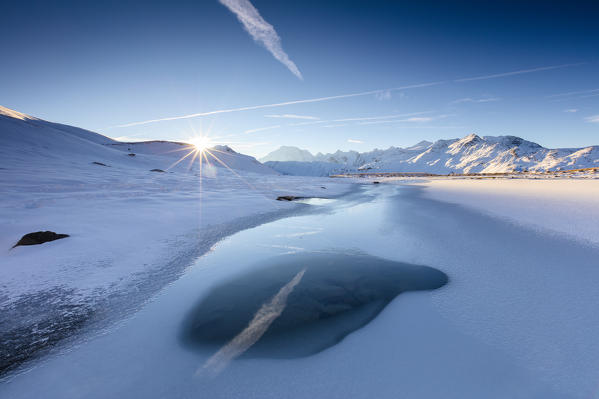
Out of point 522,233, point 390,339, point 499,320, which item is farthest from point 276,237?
point 522,233

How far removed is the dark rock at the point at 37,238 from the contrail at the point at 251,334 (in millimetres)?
5646

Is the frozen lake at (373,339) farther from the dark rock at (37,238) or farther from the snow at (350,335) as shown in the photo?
the dark rock at (37,238)

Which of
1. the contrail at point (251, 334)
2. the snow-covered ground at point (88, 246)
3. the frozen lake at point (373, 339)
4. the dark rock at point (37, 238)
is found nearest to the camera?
the frozen lake at point (373, 339)

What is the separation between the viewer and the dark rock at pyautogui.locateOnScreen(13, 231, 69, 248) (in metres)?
5.03

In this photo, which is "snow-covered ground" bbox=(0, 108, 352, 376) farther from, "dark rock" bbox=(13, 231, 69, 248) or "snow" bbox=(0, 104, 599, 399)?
"dark rock" bbox=(13, 231, 69, 248)

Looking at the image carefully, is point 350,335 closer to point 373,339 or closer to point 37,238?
point 373,339

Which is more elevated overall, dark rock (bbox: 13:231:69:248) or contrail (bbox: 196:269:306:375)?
dark rock (bbox: 13:231:69:248)

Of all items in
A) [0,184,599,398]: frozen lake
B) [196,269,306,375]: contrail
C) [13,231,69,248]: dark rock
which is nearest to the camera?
[0,184,599,398]: frozen lake

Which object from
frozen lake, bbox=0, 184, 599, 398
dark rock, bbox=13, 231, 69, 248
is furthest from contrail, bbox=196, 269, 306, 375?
dark rock, bbox=13, 231, 69, 248

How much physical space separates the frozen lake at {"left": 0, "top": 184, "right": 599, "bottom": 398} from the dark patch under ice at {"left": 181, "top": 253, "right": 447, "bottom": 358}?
0.02 metres

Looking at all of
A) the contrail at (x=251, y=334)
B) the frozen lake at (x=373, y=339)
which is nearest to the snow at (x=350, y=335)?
the frozen lake at (x=373, y=339)

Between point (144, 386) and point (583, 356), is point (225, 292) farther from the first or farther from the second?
point (583, 356)

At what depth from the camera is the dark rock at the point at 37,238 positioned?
5034 mm

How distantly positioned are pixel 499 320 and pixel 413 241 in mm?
3570
